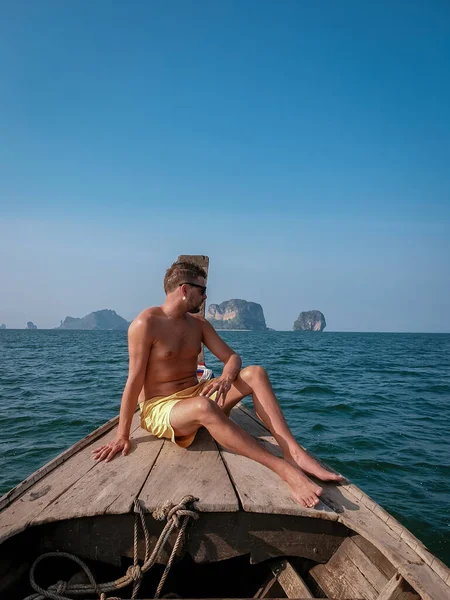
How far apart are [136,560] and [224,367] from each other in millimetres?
1481

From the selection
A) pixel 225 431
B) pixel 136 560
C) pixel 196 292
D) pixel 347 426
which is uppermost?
pixel 196 292

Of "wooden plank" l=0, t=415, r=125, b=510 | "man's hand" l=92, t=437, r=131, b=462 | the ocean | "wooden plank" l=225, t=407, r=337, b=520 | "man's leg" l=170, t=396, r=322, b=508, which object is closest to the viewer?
"wooden plank" l=225, t=407, r=337, b=520

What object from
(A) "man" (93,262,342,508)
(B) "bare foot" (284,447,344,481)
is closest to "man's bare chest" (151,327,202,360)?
(A) "man" (93,262,342,508)

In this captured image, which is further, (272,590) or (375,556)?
(272,590)

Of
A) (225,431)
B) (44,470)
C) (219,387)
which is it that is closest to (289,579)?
(225,431)

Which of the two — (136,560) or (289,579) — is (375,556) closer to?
(289,579)

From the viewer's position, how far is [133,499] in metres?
2.33

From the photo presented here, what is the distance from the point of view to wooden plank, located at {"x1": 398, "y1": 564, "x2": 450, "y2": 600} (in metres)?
1.78

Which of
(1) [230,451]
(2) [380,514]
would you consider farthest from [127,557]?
(2) [380,514]

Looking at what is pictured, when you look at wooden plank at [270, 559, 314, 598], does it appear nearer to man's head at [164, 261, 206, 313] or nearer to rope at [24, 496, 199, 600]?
rope at [24, 496, 199, 600]

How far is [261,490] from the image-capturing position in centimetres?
251

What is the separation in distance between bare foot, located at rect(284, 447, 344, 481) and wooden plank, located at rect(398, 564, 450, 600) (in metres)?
0.88

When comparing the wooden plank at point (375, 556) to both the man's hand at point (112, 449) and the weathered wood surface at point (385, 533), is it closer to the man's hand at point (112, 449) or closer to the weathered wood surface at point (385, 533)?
the weathered wood surface at point (385, 533)

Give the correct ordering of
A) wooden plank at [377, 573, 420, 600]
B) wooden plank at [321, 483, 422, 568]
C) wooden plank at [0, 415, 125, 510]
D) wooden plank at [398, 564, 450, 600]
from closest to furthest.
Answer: wooden plank at [398, 564, 450, 600], wooden plank at [377, 573, 420, 600], wooden plank at [321, 483, 422, 568], wooden plank at [0, 415, 125, 510]
